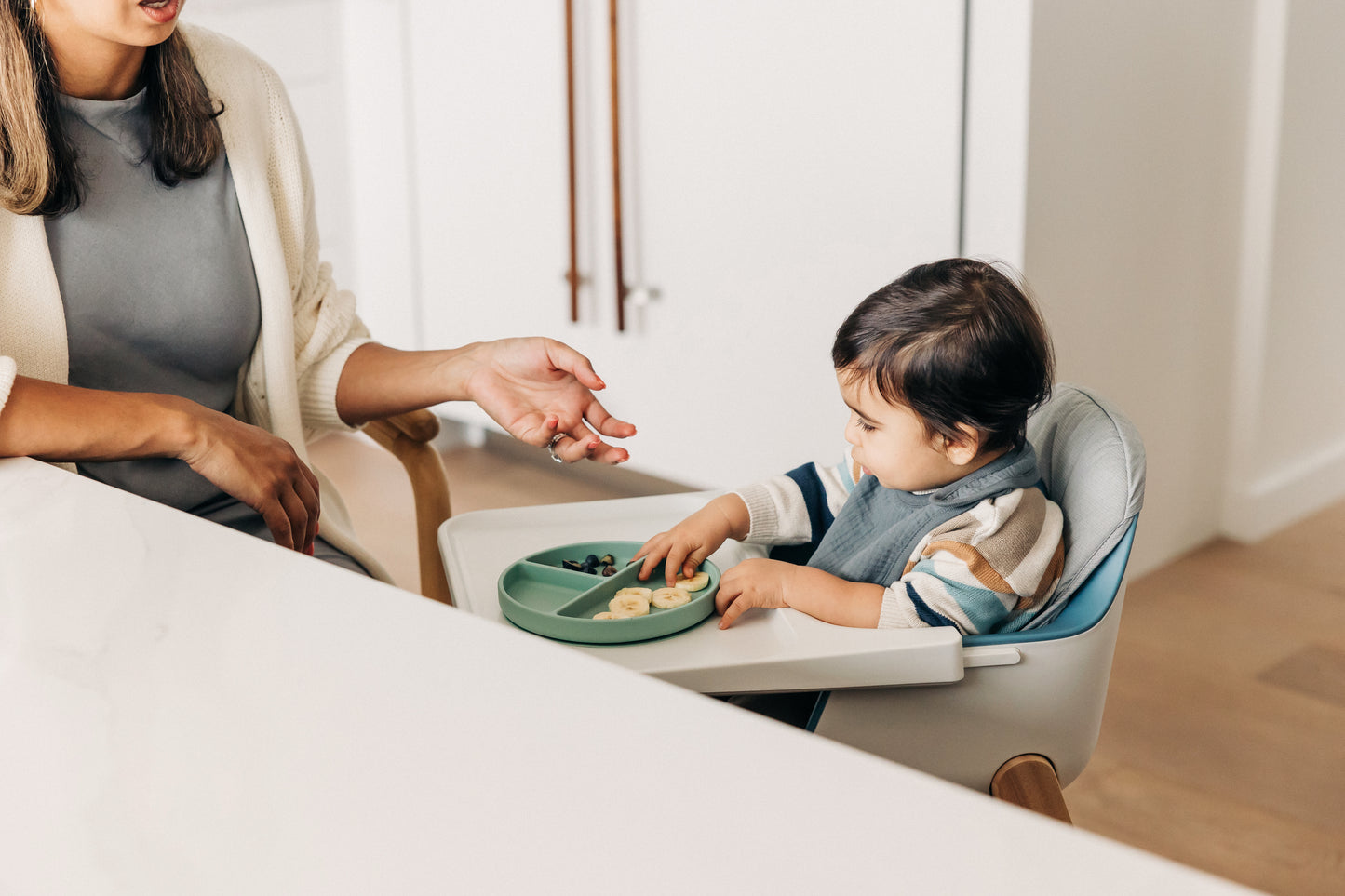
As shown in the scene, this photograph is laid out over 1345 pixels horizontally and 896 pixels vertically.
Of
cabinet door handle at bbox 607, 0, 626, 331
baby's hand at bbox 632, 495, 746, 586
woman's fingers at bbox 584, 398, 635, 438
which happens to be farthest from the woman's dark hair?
cabinet door handle at bbox 607, 0, 626, 331

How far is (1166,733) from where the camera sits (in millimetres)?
1764

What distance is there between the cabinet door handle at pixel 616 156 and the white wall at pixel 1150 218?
899 mm

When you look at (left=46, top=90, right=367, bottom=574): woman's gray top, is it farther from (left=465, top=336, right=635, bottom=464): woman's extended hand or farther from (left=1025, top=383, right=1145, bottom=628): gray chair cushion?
(left=1025, top=383, right=1145, bottom=628): gray chair cushion

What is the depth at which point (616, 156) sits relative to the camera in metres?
2.45

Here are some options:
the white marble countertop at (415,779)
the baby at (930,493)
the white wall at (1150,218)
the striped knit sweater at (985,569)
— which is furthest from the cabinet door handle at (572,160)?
the white marble countertop at (415,779)

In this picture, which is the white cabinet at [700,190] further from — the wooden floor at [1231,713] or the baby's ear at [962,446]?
the baby's ear at [962,446]

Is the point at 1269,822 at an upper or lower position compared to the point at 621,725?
lower

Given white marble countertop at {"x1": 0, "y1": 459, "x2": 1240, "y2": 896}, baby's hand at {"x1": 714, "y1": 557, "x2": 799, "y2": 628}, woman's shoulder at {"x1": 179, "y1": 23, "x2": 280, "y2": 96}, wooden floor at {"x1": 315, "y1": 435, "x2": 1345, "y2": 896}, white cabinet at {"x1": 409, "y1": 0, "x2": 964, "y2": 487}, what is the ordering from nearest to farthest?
white marble countertop at {"x1": 0, "y1": 459, "x2": 1240, "y2": 896}
baby's hand at {"x1": 714, "y1": 557, "x2": 799, "y2": 628}
woman's shoulder at {"x1": 179, "y1": 23, "x2": 280, "y2": 96}
wooden floor at {"x1": 315, "y1": 435, "x2": 1345, "y2": 896}
white cabinet at {"x1": 409, "y1": 0, "x2": 964, "y2": 487}

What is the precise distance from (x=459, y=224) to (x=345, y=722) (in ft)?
8.28

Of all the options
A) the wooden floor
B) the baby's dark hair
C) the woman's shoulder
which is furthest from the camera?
the wooden floor

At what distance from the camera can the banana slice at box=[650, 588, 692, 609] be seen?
2.91ft

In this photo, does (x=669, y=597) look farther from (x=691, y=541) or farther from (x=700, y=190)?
(x=700, y=190)

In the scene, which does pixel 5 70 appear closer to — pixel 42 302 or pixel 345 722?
pixel 42 302

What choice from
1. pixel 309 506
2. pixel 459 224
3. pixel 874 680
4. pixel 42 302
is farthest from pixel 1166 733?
pixel 459 224
